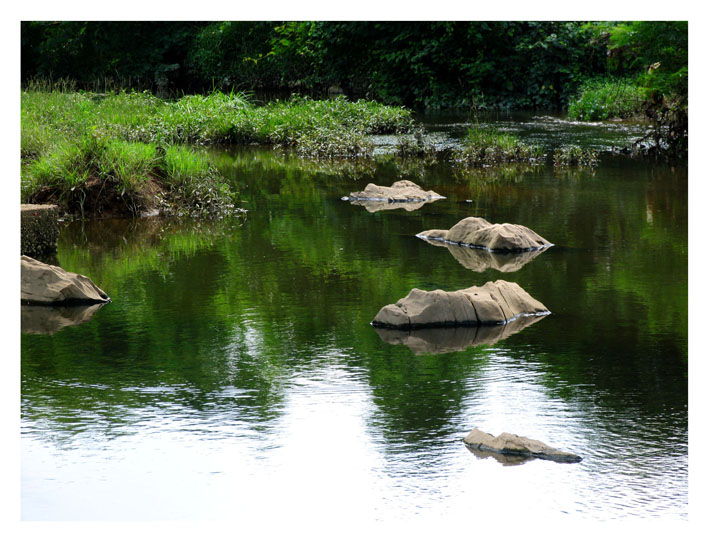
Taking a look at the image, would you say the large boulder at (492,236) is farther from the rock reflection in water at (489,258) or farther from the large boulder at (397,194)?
the large boulder at (397,194)

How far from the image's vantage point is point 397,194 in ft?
43.2

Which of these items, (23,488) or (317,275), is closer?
(23,488)

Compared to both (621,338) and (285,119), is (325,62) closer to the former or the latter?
(285,119)

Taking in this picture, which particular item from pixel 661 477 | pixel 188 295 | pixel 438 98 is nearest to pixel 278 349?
pixel 188 295

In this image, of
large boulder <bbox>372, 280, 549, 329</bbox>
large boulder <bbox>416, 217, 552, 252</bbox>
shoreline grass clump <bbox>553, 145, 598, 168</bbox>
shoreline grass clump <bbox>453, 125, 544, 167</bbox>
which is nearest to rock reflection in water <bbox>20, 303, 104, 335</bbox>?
large boulder <bbox>372, 280, 549, 329</bbox>

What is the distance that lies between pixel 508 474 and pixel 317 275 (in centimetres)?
440

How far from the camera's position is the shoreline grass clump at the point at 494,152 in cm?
1722

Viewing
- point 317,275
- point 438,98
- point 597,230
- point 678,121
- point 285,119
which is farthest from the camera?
point 438,98

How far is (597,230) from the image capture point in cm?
1066

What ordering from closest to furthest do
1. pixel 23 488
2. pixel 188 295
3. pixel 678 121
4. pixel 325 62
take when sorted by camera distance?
pixel 23 488
pixel 188 295
pixel 678 121
pixel 325 62

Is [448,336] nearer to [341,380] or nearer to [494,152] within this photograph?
[341,380]

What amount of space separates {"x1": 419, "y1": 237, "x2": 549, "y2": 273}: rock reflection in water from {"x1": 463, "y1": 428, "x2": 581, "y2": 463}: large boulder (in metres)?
4.05

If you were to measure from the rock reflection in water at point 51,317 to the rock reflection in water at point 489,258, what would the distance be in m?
3.39

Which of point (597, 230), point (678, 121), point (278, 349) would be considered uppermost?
point (678, 121)
